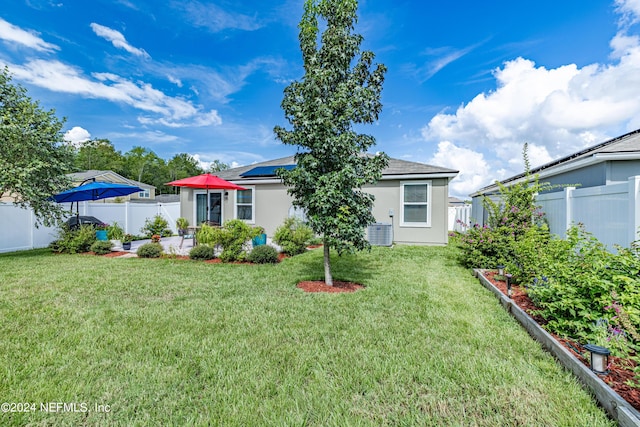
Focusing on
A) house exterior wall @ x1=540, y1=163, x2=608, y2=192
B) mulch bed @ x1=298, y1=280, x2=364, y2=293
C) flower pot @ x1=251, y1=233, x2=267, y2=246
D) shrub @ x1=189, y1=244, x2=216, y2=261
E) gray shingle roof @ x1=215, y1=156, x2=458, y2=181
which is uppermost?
gray shingle roof @ x1=215, y1=156, x2=458, y2=181

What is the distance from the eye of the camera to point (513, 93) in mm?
11266

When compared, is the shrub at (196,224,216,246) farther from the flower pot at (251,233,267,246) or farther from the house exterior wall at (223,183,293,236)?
the house exterior wall at (223,183,293,236)

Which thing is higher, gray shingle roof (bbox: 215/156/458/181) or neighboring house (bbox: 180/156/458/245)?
gray shingle roof (bbox: 215/156/458/181)

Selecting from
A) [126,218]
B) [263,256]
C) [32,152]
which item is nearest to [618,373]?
[263,256]

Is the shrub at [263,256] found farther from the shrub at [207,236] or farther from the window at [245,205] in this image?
the window at [245,205]

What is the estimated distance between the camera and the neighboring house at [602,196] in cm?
387

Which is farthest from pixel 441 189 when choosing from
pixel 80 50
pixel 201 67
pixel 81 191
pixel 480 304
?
pixel 80 50

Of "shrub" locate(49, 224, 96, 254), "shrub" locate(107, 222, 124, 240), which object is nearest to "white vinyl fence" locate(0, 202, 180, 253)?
"shrub" locate(49, 224, 96, 254)

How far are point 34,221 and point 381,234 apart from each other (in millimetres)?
13509

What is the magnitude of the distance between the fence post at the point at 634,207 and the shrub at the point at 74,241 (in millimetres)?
13660

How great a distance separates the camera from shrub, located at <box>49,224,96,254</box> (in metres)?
9.66

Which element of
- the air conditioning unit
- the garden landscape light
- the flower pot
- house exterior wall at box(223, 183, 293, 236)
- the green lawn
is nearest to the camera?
the green lawn

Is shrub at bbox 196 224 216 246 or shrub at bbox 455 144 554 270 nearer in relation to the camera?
shrub at bbox 455 144 554 270

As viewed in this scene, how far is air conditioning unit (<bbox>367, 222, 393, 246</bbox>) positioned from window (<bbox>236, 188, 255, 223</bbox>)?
5.74 meters
